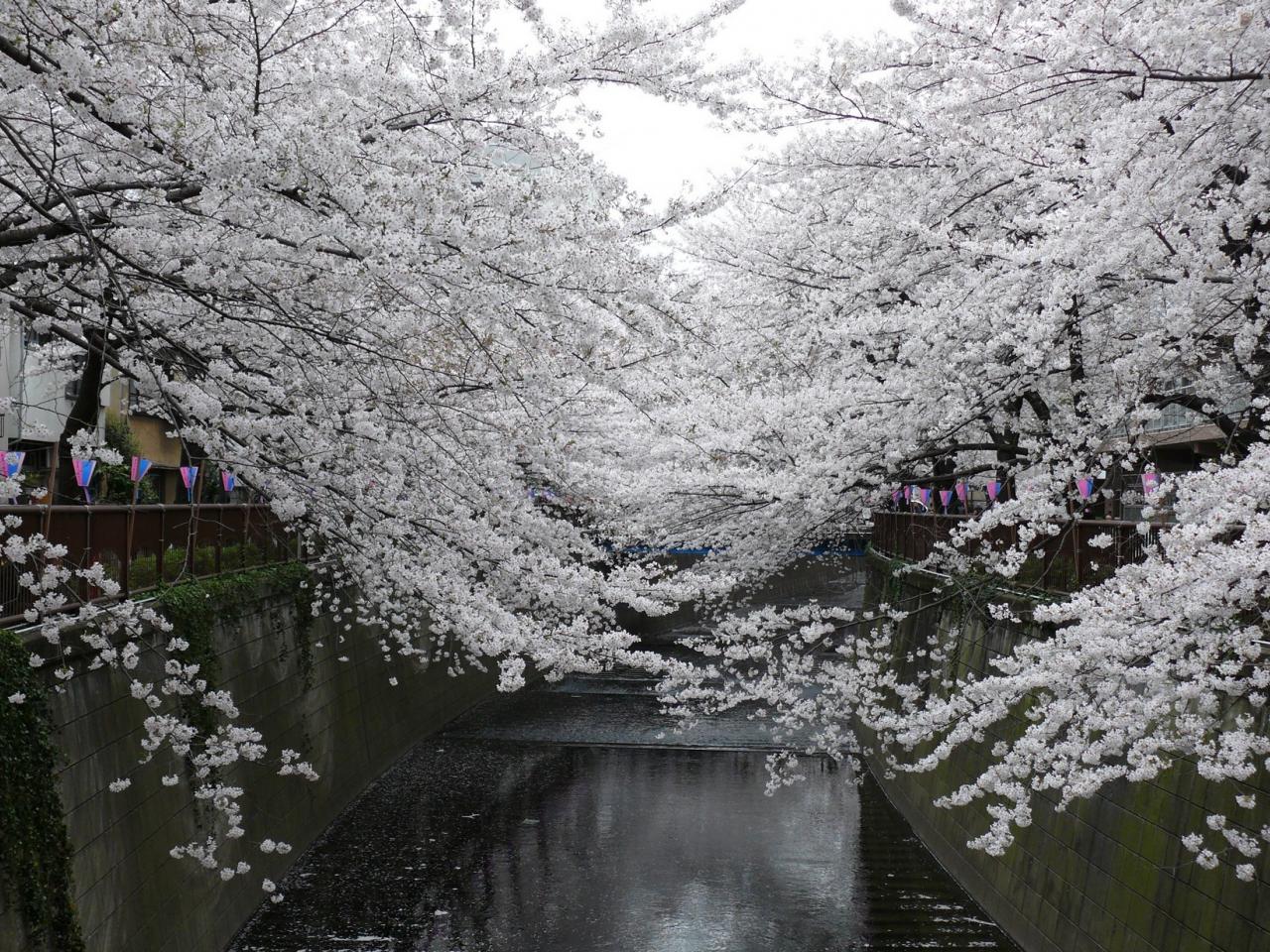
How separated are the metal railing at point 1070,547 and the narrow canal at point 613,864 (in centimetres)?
365

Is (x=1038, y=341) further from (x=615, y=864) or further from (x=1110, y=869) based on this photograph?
(x=615, y=864)

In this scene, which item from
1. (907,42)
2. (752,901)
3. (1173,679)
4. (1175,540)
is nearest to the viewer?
(1175,540)

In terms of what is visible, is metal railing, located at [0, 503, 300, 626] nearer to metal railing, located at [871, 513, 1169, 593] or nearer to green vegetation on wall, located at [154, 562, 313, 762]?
green vegetation on wall, located at [154, 562, 313, 762]

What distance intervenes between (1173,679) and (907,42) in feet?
23.2

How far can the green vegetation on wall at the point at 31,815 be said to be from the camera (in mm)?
7320

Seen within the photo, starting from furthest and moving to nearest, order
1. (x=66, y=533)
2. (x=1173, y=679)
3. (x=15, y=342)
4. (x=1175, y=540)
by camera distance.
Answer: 1. (x=15, y=342)
2. (x=66, y=533)
3. (x=1173, y=679)
4. (x=1175, y=540)

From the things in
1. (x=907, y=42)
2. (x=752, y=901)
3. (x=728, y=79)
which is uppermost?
(x=907, y=42)

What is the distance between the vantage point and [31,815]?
759 cm

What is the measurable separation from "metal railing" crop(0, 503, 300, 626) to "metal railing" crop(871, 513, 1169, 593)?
6653mm

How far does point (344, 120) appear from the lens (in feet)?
20.7

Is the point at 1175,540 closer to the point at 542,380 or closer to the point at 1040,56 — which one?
the point at 1040,56

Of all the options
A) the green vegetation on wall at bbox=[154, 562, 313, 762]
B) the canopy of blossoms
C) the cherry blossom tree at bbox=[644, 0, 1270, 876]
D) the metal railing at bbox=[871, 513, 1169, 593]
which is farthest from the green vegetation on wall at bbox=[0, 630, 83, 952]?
the metal railing at bbox=[871, 513, 1169, 593]

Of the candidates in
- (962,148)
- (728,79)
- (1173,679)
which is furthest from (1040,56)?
(1173,679)

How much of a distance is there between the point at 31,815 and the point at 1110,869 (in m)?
7.99
